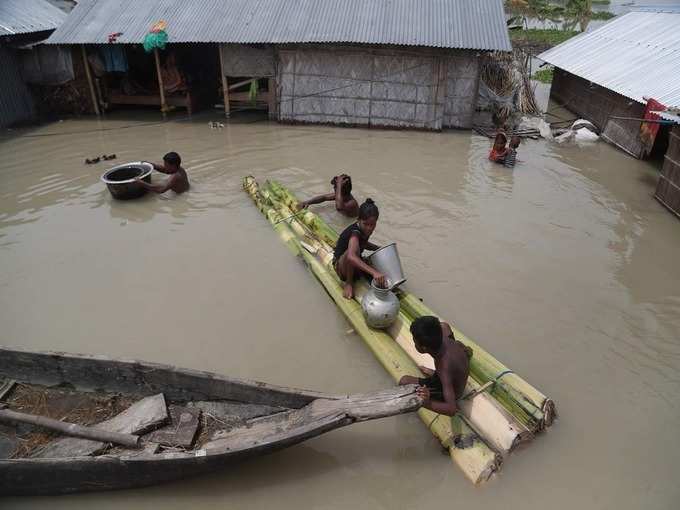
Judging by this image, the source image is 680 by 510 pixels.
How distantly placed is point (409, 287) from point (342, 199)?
213 centimetres

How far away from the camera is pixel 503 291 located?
581cm

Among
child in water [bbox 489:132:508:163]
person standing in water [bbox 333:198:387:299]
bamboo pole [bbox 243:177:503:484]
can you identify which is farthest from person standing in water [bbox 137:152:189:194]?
child in water [bbox 489:132:508:163]

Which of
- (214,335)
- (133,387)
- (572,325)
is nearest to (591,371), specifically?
(572,325)

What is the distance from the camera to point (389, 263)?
4.89 metres

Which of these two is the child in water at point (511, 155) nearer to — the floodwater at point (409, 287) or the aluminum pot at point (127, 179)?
the floodwater at point (409, 287)

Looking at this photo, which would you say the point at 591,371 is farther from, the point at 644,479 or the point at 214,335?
the point at 214,335

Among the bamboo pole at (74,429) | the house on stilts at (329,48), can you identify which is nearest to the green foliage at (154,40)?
the house on stilts at (329,48)

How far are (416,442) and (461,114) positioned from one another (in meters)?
10.3

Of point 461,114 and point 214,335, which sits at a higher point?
point 461,114

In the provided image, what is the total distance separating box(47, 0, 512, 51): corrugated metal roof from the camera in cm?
1137

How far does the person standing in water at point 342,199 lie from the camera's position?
724cm

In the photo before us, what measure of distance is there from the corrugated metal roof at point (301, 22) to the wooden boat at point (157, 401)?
31.8 ft

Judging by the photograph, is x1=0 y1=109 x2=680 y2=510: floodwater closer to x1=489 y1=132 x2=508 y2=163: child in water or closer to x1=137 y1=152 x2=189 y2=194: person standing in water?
x1=137 y1=152 x2=189 y2=194: person standing in water

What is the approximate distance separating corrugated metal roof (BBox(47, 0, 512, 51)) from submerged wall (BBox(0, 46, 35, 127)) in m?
1.21
